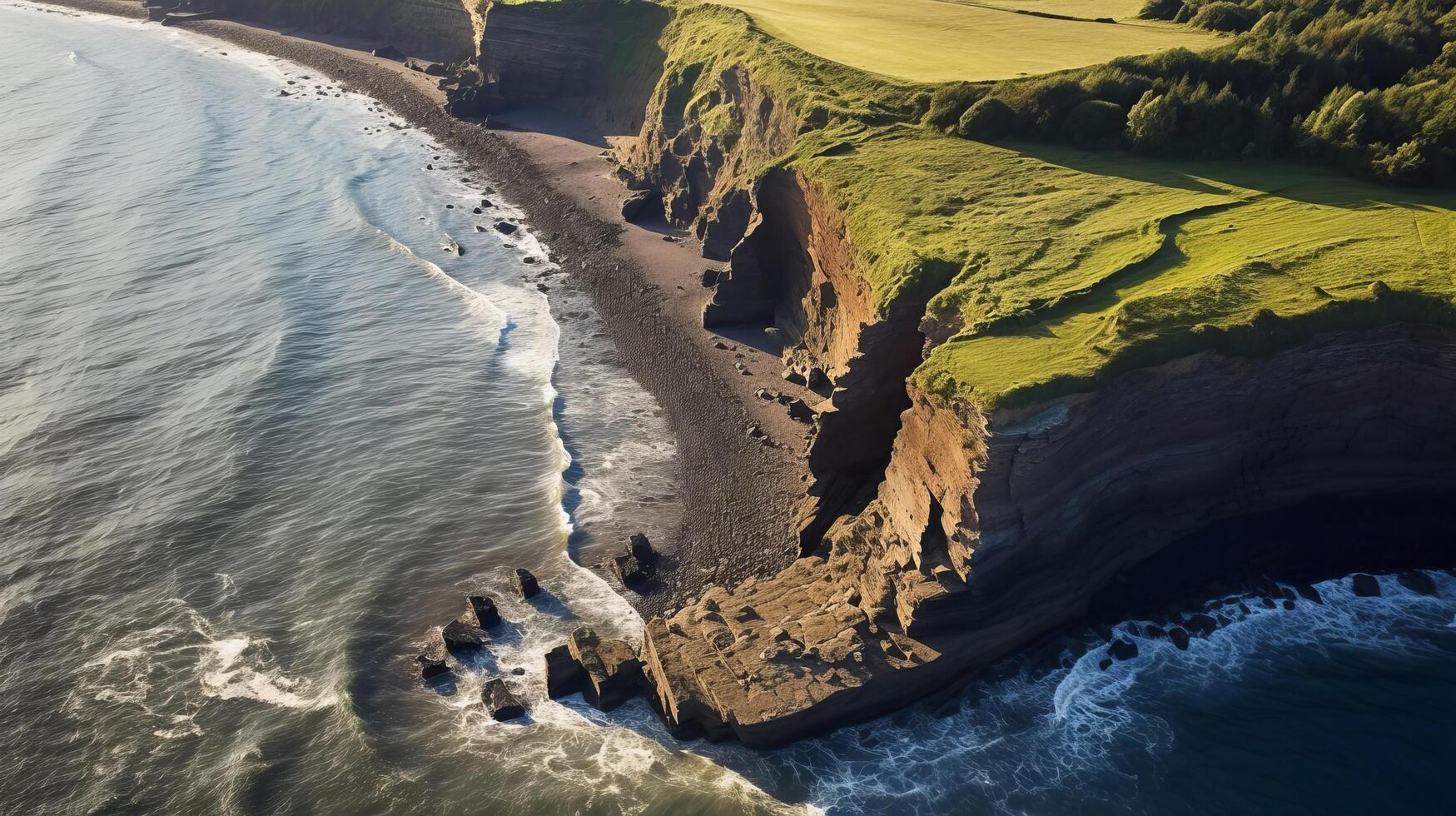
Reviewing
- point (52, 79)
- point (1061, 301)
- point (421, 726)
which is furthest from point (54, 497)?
point (52, 79)

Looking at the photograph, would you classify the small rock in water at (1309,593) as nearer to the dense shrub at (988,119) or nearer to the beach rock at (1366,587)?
the beach rock at (1366,587)

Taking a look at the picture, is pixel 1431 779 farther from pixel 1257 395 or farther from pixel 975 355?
pixel 975 355

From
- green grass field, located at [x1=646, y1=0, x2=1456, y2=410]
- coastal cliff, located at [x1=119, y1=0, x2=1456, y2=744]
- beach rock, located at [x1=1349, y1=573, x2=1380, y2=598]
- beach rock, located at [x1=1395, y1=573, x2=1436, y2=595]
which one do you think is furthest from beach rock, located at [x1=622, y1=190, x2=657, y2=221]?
beach rock, located at [x1=1395, y1=573, x2=1436, y2=595]

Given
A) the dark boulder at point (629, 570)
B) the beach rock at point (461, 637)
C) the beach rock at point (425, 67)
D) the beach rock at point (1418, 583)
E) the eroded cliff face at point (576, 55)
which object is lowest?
the beach rock at point (461, 637)

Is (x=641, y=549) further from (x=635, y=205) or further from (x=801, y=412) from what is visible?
(x=635, y=205)

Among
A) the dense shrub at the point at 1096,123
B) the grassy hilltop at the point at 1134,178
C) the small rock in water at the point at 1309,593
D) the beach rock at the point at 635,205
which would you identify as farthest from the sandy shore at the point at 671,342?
the dense shrub at the point at 1096,123

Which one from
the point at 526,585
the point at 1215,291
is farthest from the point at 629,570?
the point at 1215,291
